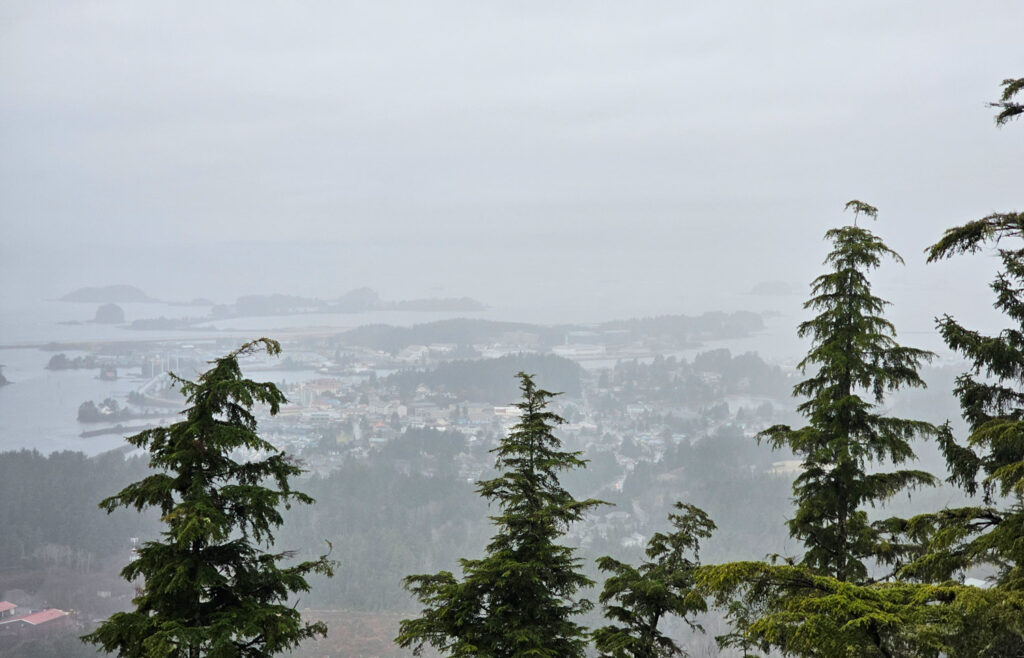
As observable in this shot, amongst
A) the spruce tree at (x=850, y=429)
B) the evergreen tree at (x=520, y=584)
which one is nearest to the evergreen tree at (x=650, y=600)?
the evergreen tree at (x=520, y=584)

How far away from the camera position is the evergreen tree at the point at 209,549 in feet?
24.8

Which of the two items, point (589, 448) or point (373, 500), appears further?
point (589, 448)

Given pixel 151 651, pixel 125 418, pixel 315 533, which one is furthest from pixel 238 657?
pixel 125 418

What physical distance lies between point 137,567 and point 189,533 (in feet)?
3.86

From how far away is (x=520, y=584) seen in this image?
9.83 metres

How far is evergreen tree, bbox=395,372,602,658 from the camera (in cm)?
955

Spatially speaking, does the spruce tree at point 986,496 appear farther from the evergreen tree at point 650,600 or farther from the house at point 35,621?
the house at point 35,621

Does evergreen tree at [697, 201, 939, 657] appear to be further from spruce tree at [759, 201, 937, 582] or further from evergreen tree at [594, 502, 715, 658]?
evergreen tree at [594, 502, 715, 658]

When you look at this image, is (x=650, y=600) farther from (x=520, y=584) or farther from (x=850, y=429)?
(x=850, y=429)

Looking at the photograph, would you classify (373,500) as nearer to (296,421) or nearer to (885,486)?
(296,421)

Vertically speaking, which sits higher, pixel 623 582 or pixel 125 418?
pixel 623 582

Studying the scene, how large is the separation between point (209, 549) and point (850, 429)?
31.5 feet

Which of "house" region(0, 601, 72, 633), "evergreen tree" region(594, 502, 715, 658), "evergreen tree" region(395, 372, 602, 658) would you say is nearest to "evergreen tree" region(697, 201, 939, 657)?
"evergreen tree" region(594, 502, 715, 658)

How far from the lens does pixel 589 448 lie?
162 meters
